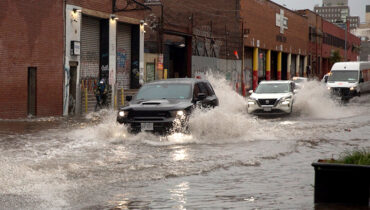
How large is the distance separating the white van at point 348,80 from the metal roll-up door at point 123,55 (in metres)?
11.4

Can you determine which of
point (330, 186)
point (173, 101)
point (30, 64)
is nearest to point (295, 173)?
point (330, 186)

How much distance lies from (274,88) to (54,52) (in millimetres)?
9494

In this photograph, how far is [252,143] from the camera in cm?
1509

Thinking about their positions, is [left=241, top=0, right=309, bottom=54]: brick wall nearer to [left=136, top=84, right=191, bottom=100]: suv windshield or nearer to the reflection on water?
[left=136, top=84, right=191, bottom=100]: suv windshield

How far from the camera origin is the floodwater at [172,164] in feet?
26.5

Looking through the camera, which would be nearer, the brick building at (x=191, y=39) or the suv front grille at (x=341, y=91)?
the suv front grille at (x=341, y=91)

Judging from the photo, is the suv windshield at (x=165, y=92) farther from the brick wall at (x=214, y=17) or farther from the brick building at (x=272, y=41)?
the brick building at (x=272, y=41)

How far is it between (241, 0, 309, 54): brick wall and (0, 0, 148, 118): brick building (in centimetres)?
2483

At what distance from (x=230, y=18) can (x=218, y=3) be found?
185 centimetres

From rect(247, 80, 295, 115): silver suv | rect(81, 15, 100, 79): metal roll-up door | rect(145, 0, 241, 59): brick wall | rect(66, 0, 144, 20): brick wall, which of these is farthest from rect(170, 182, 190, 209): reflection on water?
rect(145, 0, 241, 59): brick wall

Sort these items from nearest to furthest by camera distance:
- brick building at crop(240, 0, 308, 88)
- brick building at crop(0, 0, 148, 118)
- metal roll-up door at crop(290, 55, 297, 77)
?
brick building at crop(0, 0, 148, 118) → brick building at crop(240, 0, 308, 88) → metal roll-up door at crop(290, 55, 297, 77)

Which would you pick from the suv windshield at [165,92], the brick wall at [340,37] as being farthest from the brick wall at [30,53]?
the brick wall at [340,37]

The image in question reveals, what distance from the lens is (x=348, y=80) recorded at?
3597cm

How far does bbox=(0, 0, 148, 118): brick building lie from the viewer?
24.1 metres
